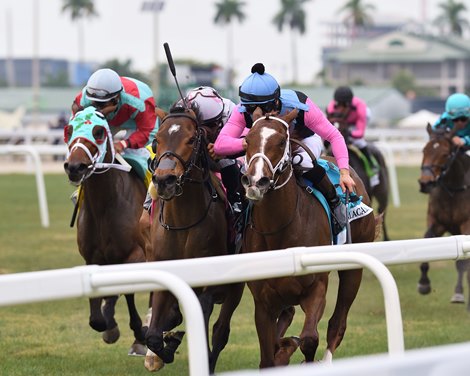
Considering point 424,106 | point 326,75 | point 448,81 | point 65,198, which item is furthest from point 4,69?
point 65,198

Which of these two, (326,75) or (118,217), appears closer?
(118,217)

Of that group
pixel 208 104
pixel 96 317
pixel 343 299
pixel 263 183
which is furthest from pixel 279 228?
pixel 96 317

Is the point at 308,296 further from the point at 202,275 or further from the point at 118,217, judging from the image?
the point at 202,275

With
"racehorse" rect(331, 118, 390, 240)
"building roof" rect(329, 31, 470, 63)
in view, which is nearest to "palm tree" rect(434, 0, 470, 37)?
"building roof" rect(329, 31, 470, 63)

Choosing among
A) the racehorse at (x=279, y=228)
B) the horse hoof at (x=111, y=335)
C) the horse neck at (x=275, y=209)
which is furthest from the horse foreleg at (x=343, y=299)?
the horse hoof at (x=111, y=335)

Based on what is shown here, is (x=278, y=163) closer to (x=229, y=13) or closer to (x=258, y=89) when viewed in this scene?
(x=258, y=89)

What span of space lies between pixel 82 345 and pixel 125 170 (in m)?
1.31

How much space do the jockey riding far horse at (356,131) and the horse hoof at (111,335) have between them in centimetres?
508

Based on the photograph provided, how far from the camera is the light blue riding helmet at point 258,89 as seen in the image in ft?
21.9

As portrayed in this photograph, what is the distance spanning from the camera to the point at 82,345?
856 centimetres

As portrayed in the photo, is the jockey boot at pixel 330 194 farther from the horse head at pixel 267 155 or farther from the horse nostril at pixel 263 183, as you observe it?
the horse nostril at pixel 263 183

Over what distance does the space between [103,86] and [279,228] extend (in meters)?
2.06

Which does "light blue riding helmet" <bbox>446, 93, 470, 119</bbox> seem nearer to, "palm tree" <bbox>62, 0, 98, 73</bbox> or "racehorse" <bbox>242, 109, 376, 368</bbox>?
"racehorse" <bbox>242, 109, 376, 368</bbox>

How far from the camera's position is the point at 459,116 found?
441 inches
